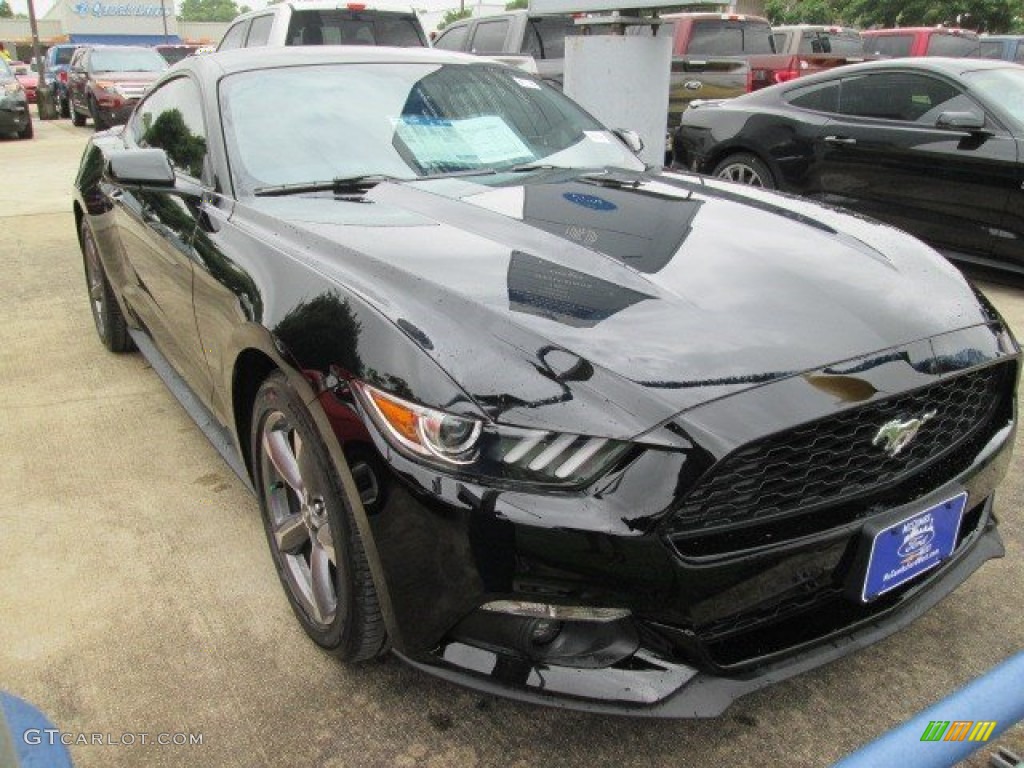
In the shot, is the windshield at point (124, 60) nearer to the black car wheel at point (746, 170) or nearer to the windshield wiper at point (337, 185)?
the black car wheel at point (746, 170)

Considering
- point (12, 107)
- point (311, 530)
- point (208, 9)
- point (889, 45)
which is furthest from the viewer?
point (208, 9)

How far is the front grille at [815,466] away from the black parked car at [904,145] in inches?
157

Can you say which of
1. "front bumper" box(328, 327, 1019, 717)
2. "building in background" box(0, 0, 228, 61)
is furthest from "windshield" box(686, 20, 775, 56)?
"building in background" box(0, 0, 228, 61)

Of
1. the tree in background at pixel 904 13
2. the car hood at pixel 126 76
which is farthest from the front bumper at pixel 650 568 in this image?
the tree in background at pixel 904 13

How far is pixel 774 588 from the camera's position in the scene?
1.76m

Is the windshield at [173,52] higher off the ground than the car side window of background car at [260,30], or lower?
lower

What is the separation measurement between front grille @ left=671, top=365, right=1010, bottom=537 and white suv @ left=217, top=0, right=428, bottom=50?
804 cm

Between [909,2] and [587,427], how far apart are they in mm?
37142

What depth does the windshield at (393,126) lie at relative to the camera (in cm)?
294

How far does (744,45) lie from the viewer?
454 inches

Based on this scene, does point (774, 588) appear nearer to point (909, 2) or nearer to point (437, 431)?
point (437, 431)

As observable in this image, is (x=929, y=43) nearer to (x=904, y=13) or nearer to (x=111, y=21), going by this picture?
(x=904, y=13)

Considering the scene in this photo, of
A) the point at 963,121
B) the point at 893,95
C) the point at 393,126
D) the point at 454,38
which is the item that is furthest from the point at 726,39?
the point at 393,126

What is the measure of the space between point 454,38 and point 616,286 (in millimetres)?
10833
